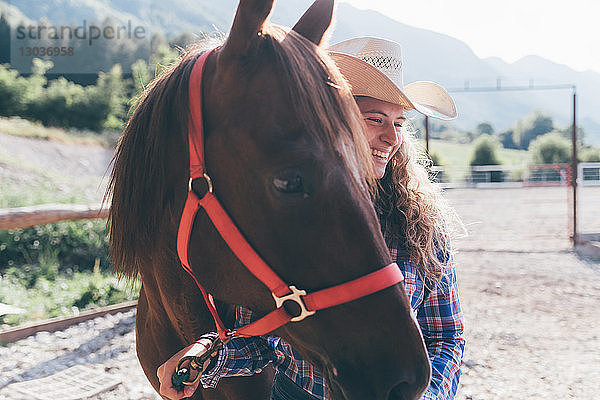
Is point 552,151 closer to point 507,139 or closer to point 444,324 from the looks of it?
point 444,324

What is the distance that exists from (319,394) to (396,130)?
778 millimetres

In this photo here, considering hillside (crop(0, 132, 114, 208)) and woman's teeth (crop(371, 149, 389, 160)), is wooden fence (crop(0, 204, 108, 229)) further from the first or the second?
woman's teeth (crop(371, 149, 389, 160))

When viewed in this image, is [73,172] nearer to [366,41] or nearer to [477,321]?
[477,321]

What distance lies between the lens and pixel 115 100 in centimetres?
2830

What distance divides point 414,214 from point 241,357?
2.07 feet

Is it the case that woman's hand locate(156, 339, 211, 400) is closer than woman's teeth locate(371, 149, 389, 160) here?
Yes

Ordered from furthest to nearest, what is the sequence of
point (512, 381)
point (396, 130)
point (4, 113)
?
point (4, 113) < point (512, 381) < point (396, 130)

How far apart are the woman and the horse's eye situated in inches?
15.3

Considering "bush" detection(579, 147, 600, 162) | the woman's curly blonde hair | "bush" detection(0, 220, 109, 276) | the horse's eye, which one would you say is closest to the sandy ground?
the woman's curly blonde hair

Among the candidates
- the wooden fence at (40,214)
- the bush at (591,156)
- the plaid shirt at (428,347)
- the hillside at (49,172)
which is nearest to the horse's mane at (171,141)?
the plaid shirt at (428,347)

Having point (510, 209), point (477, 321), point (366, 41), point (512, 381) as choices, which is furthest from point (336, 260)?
point (510, 209)

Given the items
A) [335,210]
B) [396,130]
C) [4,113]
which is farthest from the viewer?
[4,113]

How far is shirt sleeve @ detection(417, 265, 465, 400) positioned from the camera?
4.00 feet

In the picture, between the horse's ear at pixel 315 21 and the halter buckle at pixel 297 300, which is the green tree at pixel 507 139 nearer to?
the horse's ear at pixel 315 21
